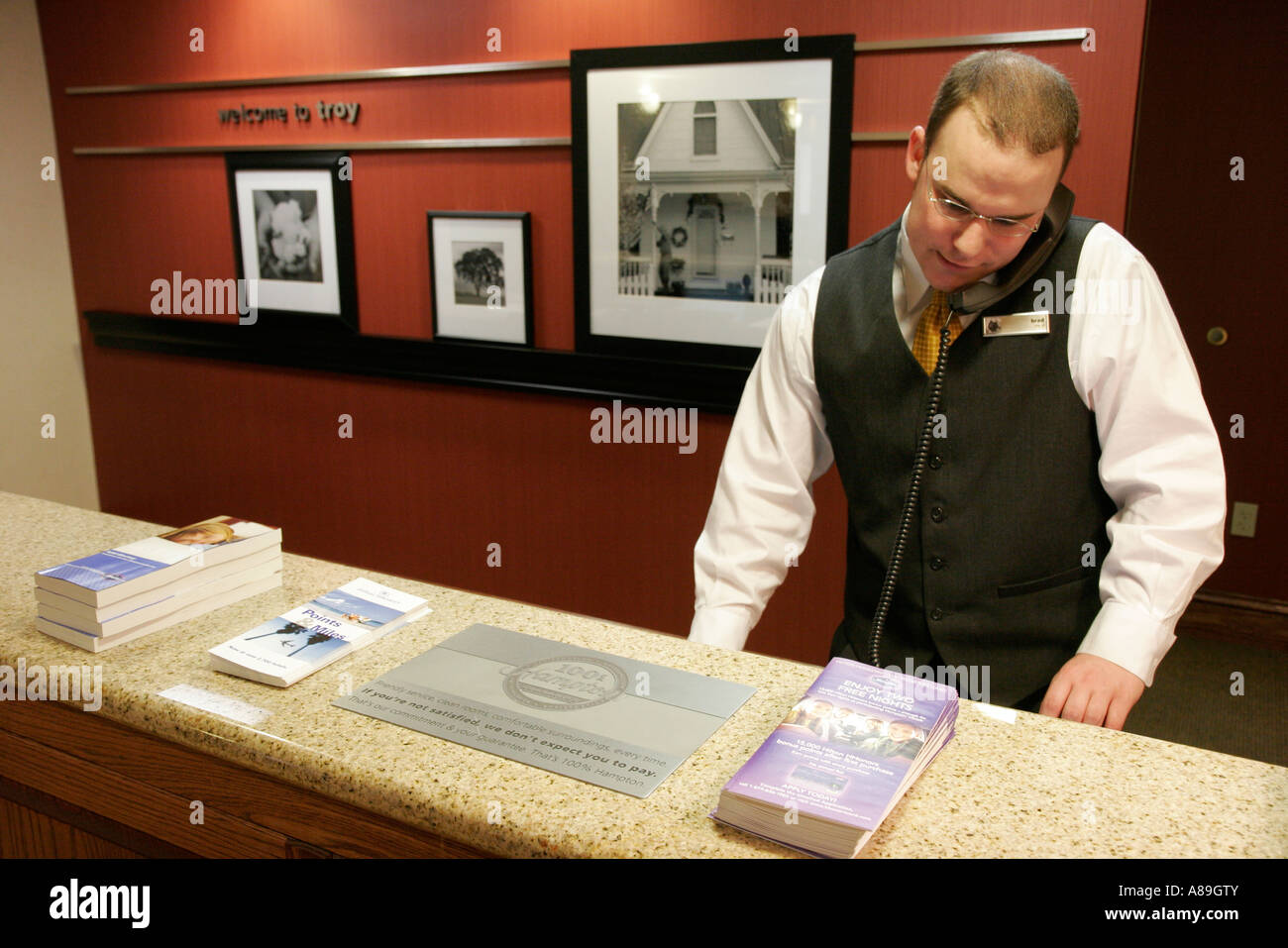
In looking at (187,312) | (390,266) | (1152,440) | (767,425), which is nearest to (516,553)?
(390,266)

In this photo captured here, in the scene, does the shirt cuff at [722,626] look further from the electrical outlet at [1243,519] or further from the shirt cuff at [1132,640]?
the electrical outlet at [1243,519]

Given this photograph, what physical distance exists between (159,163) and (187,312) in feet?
2.18

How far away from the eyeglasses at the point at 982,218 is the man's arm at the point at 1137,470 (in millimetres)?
231

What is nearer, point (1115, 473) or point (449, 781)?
point (449, 781)

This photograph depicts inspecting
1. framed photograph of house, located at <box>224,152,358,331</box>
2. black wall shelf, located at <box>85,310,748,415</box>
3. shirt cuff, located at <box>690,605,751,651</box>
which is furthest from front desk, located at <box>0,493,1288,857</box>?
framed photograph of house, located at <box>224,152,358,331</box>

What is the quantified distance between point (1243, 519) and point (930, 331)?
10.2 feet

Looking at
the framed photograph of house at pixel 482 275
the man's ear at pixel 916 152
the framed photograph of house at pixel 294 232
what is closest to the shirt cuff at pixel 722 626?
the man's ear at pixel 916 152

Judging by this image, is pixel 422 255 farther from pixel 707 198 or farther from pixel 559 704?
pixel 559 704

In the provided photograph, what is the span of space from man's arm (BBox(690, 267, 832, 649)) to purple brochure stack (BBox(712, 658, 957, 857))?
1.75ft

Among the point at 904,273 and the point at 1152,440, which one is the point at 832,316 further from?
the point at 1152,440

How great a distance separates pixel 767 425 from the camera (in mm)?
1966

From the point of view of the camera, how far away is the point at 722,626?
5.83 ft

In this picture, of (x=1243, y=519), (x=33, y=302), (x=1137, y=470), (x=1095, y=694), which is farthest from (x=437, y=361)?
(x=1243, y=519)

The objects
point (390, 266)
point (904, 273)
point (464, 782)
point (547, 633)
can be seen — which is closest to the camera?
point (464, 782)
